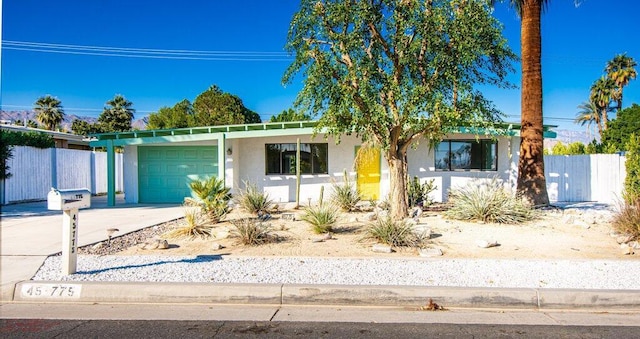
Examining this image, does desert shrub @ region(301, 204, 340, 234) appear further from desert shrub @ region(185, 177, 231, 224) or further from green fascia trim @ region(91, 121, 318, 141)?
green fascia trim @ region(91, 121, 318, 141)

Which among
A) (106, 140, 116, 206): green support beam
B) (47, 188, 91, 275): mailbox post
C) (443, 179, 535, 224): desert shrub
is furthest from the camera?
(106, 140, 116, 206): green support beam

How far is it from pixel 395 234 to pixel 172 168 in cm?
1118

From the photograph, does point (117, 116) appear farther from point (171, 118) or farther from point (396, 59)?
point (396, 59)

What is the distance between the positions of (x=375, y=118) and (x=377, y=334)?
5.36 meters

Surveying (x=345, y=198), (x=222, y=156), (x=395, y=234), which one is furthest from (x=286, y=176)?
(x=395, y=234)

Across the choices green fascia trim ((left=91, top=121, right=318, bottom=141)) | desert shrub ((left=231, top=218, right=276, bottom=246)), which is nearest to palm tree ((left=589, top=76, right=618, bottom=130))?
green fascia trim ((left=91, top=121, right=318, bottom=141))

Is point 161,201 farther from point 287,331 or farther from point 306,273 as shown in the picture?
point 287,331

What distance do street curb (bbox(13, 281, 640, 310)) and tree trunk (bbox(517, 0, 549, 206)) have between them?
7.65 metres

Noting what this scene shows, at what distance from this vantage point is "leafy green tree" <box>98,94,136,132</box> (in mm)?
42394

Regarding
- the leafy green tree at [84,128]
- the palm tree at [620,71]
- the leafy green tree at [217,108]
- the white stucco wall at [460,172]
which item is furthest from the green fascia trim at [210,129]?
the palm tree at [620,71]

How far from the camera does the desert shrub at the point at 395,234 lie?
26.0 ft

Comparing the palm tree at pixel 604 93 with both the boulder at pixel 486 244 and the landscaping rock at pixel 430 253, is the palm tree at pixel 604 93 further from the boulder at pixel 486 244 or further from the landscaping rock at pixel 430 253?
the landscaping rock at pixel 430 253

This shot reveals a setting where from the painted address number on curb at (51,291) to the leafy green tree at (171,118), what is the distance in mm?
29200

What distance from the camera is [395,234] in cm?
800
